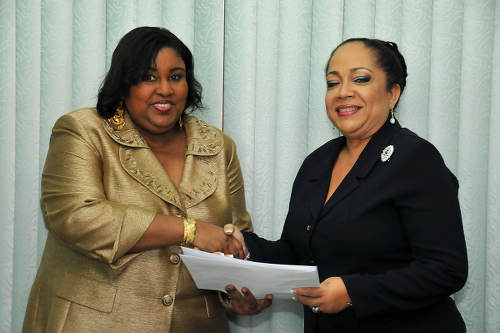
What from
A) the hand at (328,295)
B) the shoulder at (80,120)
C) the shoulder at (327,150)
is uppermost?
the shoulder at (80,120)

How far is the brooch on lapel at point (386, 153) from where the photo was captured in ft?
5.04

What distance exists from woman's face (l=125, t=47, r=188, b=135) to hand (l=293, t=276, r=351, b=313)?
2.69 ft

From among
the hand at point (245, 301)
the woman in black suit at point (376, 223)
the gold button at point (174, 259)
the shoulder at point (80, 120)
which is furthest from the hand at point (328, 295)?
the shoulder at point (80, 120)

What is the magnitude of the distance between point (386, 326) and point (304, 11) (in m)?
1.42

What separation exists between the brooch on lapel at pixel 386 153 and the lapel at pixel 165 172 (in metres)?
0.65

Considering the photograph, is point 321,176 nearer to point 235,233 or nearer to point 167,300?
point 235,233

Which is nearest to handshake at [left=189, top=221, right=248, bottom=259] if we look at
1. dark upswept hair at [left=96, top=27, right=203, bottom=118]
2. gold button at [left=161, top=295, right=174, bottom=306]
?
gold button at [left=161, top=295, right=174, bottom=306]

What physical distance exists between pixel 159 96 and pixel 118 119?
178 millimetres

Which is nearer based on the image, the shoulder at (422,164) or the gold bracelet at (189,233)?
the shoulder at (422,164)

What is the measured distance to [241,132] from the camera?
2232 millimetres

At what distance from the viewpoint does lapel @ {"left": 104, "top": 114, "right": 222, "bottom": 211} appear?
1715mm

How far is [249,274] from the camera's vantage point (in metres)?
1.43

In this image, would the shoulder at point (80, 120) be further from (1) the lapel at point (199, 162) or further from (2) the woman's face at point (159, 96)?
(1) the lapel at point (199, 162)

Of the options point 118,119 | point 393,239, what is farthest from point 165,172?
point 393,239
